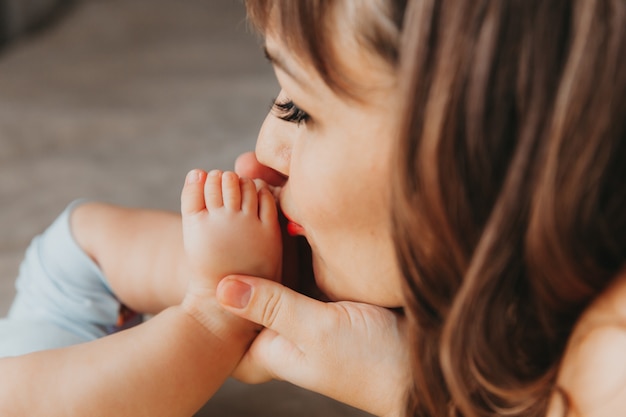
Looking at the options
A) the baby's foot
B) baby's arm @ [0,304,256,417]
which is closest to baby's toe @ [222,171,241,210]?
the baby's foot

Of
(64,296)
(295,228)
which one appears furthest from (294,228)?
(64,296)

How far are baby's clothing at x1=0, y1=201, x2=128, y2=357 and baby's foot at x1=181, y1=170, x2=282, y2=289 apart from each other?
22 centimetres

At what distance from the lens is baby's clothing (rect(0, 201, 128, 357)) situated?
36.6 inches

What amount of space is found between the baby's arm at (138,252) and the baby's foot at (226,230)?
0.45 feet

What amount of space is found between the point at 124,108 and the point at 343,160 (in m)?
0.91

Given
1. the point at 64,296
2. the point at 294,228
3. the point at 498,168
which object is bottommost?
the point at 64,296

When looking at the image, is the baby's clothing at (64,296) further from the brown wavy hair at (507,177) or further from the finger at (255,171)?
the brown wavy hair at (507,177)

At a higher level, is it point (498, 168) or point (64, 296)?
point (498, 168)

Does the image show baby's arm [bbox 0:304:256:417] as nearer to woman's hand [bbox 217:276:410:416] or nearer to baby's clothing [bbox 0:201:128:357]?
woman's hand [bbox 217:276:410:416]

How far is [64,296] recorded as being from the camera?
0.94m

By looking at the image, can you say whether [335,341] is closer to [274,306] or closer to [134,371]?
[274,306]

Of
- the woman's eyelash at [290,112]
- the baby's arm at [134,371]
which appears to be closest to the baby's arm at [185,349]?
the baby's arm at [134,371]

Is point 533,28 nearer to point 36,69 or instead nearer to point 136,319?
point 136,319

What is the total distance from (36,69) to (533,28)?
1264 millimetres
